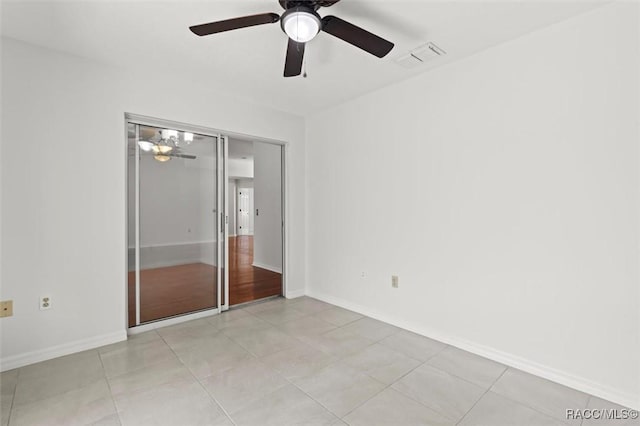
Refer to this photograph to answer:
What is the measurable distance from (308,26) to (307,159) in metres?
2.64

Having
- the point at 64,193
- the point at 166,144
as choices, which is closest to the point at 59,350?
the point at 64,193

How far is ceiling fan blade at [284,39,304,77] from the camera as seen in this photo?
2.04 metres

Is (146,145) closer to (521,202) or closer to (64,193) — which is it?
(64,193)

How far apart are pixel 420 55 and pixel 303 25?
4.33ft

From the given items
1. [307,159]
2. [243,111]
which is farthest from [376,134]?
[243,111]

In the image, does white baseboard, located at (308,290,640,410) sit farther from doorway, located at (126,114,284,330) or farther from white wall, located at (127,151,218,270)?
white wall, located at (127,151,218,270)

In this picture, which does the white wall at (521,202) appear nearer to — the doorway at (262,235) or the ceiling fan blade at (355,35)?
the ceiling fan blade at (355,35)

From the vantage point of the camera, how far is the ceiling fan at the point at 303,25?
1.81 m

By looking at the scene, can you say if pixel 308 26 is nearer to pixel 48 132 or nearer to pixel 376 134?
pixel 376 134

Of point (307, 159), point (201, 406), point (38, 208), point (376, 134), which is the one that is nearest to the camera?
point (201, 406)

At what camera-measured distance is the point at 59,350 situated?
2.64 meters

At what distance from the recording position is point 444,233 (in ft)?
9.68

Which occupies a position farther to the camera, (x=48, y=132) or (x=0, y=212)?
(x=48, y=132)

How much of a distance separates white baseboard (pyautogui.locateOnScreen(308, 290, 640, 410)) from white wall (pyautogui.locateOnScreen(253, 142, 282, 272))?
86.4 inches
